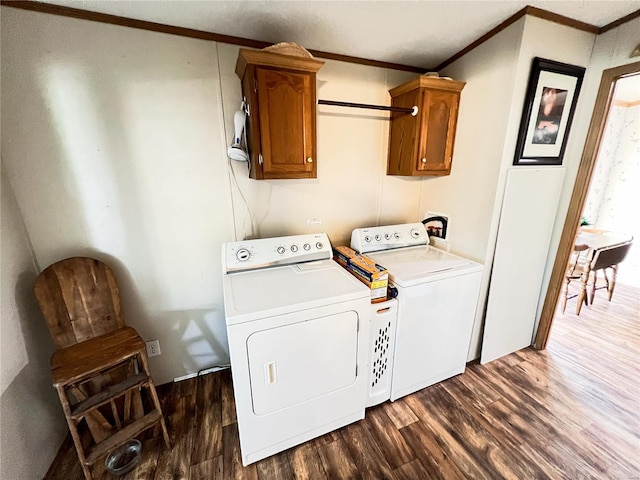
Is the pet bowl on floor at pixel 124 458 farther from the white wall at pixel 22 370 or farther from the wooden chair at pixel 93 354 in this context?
the white wall at pixel 22 370

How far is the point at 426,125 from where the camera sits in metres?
1.83

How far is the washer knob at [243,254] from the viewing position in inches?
65.2

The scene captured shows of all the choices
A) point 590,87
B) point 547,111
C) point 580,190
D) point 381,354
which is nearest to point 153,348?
point 381,354

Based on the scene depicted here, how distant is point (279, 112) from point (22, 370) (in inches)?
73.3

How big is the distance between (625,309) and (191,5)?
466 cm

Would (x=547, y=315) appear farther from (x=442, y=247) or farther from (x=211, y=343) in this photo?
(x=211, y=343)

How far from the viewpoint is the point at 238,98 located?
1687 millimetres

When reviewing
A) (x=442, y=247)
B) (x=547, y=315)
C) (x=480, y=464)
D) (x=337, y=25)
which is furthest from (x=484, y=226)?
(x=337, y=25)

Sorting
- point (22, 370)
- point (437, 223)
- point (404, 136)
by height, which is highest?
point (404, 136)

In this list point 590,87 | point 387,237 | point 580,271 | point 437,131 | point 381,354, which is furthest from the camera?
point 580,271

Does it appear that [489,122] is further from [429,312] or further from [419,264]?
[429,312]

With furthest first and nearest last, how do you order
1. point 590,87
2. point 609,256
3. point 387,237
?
point 609,256, point 387,237, point 590,87

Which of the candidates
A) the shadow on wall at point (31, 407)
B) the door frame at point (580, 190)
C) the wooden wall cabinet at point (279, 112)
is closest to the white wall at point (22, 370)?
the shadow on wall at point (31, 407)

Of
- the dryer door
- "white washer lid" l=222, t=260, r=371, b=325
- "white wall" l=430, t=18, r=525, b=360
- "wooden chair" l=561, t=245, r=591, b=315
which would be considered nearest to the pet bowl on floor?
the dryer door
